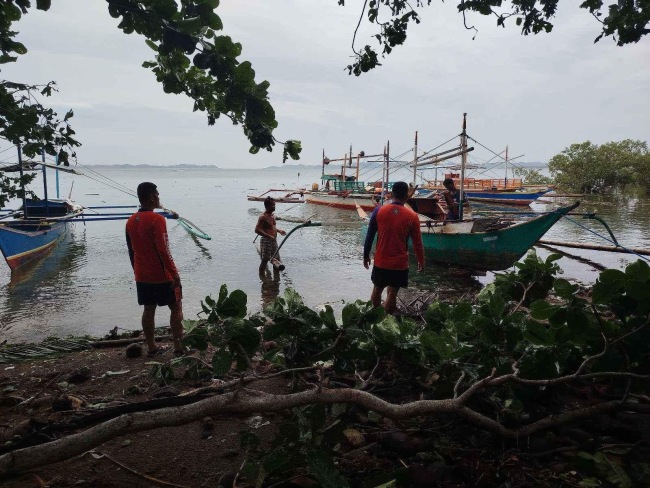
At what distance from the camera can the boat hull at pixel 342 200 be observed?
1194 inches

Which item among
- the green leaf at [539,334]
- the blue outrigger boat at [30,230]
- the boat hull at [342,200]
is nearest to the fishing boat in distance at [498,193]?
the boat hull at [342,200]

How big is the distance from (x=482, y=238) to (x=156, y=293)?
27.4 feet

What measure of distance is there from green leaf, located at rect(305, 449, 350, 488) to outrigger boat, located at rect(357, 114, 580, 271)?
9152 millimetres

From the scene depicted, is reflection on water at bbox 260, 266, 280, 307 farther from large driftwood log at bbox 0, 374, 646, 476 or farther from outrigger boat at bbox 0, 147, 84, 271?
large driftwood log at bbox 0, 374, 646, 476

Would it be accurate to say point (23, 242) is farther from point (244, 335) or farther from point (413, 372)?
point (413, 372)

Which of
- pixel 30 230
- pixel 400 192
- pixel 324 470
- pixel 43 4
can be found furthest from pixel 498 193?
pixel 324 470

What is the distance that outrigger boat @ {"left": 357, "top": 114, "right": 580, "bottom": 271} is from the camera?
1024 centimetres

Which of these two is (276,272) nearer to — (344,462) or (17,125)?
(17,125)

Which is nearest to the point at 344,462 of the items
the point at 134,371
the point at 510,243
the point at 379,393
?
the point at 379,393

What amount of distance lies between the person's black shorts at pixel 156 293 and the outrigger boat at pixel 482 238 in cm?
813

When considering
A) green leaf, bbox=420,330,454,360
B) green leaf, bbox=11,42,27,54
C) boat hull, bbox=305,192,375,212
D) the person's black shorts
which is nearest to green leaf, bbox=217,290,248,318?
green leaf, bbox=420,330,454,360

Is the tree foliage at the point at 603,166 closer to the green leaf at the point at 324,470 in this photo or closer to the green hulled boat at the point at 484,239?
the green hulled boat at the point at 484,239

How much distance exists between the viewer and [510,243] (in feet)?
35.0

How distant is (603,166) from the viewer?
1475 inches
